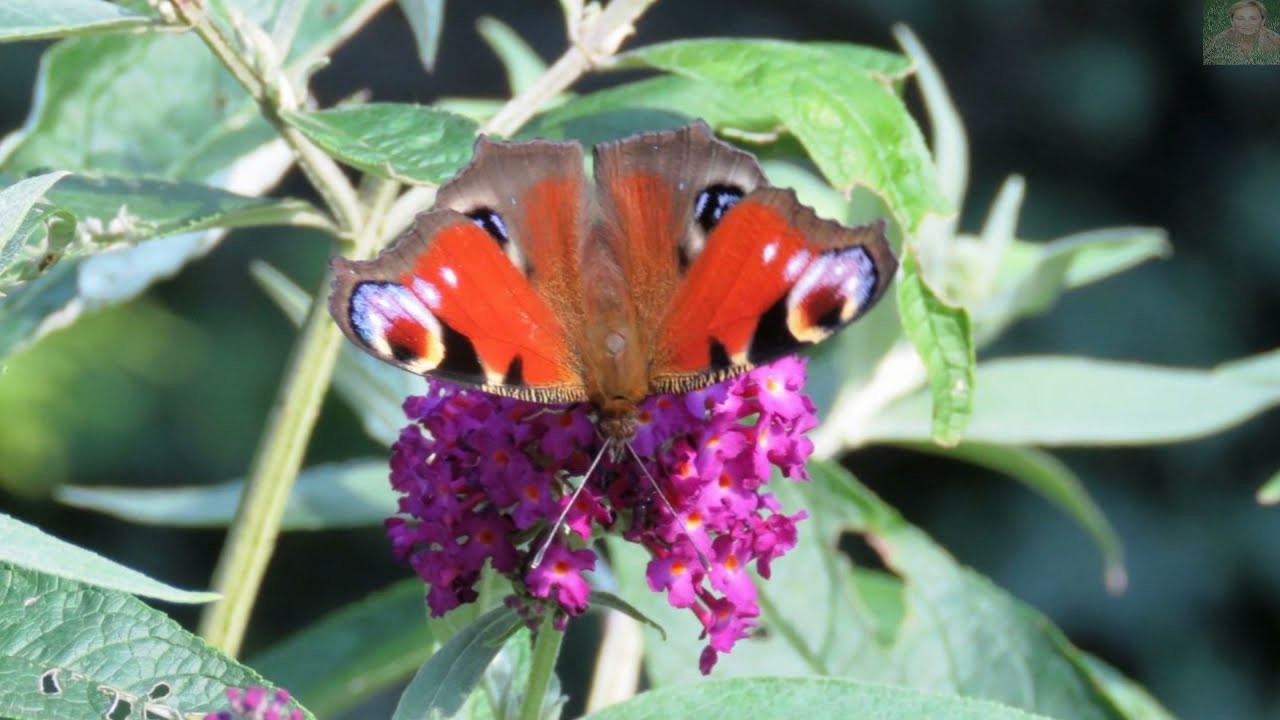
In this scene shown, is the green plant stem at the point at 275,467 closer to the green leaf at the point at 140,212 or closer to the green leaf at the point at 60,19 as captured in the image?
the green leaf at the point at 140,212

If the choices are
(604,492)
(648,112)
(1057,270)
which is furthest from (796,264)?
(1057,270)

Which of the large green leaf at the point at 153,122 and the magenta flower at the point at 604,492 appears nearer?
the magenta flower at the point at 604,492

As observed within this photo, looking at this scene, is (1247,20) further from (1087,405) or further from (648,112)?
(648,112)

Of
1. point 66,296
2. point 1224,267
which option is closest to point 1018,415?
point 66,296

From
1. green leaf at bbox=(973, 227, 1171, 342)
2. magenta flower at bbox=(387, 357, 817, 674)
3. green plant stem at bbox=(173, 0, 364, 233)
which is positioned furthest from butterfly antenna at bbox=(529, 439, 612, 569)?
green leaf at bbox=(973, 227, 1171, 342)

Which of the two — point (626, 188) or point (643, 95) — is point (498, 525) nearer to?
point (626, 188)

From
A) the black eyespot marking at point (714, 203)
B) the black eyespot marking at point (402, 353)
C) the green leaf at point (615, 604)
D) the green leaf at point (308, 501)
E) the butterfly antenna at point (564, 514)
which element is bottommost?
the green leaf at point (308, 501)
